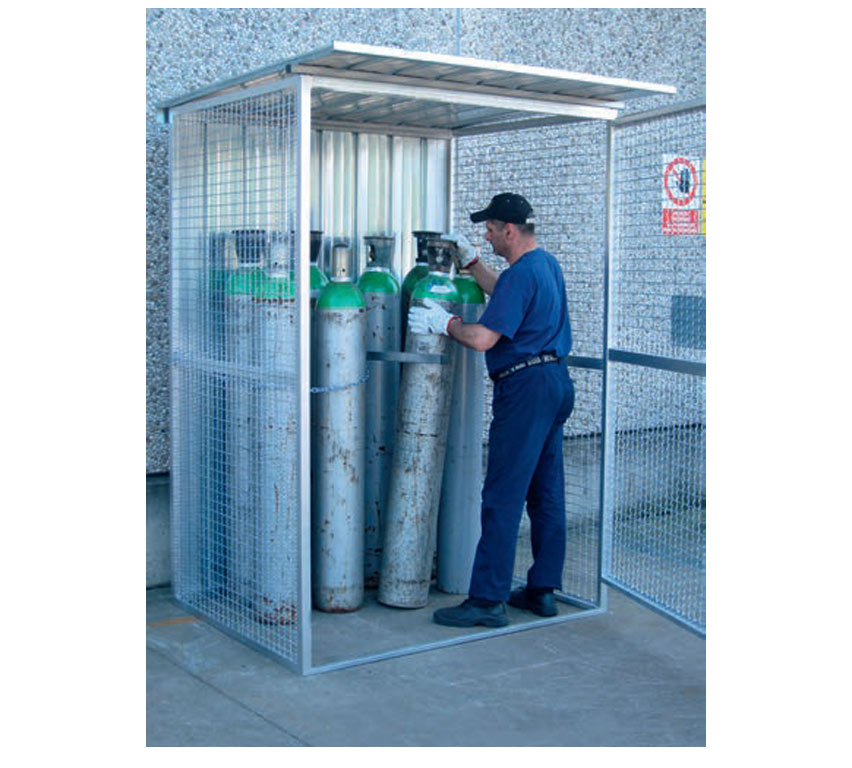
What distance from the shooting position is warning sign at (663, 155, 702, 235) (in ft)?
17.1

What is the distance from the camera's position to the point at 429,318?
5496 mm

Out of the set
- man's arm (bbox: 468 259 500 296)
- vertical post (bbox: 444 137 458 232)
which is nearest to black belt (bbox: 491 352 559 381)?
man's arm (bbox: 468 259 500 296)

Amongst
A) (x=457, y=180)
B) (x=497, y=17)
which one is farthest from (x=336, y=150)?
(x=497, y=17)

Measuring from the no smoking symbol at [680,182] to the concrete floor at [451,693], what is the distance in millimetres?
2161

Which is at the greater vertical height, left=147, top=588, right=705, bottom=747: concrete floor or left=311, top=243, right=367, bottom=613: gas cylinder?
left=311, top=243, right=367, bottom=613: gas cylinder

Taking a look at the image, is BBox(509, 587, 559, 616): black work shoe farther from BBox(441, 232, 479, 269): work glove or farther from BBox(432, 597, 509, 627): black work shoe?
BBox(441, 232, 479, 269): work glove

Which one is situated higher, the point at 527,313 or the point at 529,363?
the point at 527,313

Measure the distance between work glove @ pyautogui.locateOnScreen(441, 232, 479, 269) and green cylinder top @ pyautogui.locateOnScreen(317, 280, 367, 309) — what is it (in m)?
0.53

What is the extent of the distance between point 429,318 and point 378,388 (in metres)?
0.66

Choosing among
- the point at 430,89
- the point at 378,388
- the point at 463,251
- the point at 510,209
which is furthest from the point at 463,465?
the point at 430,89

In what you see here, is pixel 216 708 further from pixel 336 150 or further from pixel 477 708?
pixel 336 150

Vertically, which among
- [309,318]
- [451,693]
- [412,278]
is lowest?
[451,693]

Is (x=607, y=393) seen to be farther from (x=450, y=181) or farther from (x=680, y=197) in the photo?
(x=450, y=181)

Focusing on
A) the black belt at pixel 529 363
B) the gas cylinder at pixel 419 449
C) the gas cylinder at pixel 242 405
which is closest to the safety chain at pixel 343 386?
the gas cylinder at pixel 419 449
